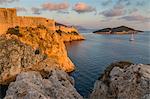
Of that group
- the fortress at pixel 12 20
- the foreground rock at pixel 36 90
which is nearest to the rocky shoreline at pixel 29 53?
the fortress at pixel 12 20

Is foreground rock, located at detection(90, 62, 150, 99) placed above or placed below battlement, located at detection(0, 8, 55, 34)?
below

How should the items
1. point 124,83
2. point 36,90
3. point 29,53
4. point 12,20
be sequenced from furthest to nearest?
point 12,20, point 29,53, point 36,90, point 124,83

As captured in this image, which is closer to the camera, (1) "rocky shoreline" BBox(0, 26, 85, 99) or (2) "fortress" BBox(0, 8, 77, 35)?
(1) "rocky shoreline" BBox(0, 26, 85, 99)

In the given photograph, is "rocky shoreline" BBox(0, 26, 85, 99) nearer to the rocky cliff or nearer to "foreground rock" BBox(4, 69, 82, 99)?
the rocky cliff

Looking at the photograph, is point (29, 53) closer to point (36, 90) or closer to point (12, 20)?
point (12, 20)

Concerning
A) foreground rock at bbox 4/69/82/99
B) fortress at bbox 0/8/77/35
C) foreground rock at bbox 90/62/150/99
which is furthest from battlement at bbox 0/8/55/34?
foreground rock at bbox 90/62/150/99

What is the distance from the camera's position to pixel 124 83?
1202 cm

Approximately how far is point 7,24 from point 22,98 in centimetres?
5601

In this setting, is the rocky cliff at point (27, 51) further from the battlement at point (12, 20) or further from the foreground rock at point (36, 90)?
the foreground rock at point (36, 90)

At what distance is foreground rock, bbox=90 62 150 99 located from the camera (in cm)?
1113


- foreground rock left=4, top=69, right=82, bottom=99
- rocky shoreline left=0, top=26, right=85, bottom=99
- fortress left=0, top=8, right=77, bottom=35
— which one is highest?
fortress left=0, top=8, right=77, bottom=35

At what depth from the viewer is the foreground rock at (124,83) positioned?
1113cm

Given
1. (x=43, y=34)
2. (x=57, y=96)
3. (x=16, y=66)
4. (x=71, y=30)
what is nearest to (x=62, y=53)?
(x=43, y=34)

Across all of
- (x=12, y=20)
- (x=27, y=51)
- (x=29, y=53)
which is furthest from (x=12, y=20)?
(x=29, y=53)
